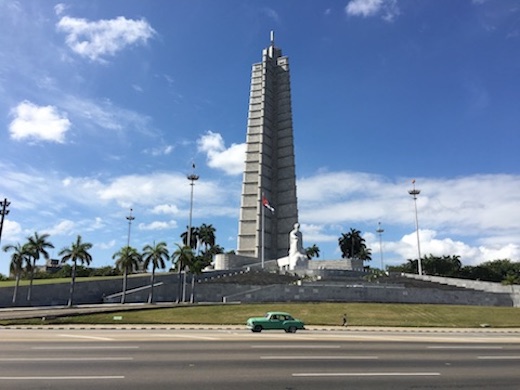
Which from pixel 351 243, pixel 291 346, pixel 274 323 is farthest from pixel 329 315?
pixel 351 243

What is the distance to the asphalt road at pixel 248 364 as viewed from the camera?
34.5 ft

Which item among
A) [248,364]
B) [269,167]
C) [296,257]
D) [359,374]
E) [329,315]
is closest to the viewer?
[359,374]

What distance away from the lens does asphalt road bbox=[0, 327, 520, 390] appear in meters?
10.5

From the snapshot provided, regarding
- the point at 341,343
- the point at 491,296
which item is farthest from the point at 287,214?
the point at 341,343

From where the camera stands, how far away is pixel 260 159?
92.6 m

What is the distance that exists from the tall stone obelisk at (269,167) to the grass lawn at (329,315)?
4586cm

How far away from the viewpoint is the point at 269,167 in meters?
95.1

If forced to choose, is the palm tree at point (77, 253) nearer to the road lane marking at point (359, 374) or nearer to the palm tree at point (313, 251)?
the road lane marking at point (359, 374)

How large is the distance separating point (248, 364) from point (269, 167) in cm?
8284

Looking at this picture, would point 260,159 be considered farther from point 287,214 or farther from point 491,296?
point 491,296

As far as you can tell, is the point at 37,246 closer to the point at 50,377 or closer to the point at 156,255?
the point at 156,255

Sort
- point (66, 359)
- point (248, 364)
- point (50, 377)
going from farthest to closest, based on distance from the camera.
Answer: point (66, 359)
point (248, 364)
point (50, 377)

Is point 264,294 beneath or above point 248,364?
above

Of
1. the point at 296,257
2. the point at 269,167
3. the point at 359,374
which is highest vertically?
the point at 269,167
